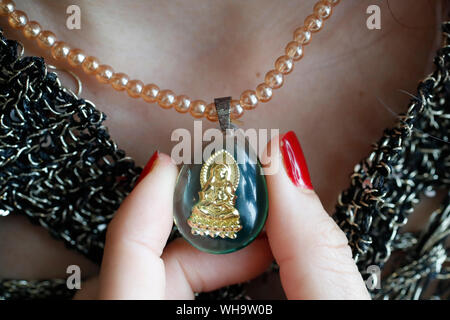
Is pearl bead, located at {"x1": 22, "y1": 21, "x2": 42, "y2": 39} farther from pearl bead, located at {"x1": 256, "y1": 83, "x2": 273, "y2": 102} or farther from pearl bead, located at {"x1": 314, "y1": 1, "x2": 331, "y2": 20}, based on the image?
pearl bead, located at {"x1": 314, "y1": 1, "x2": 331, "y2": 20}

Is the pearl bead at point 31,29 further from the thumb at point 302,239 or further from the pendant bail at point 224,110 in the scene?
the thumb at point 302,239

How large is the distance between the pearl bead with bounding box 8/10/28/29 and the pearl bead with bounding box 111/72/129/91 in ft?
0.74

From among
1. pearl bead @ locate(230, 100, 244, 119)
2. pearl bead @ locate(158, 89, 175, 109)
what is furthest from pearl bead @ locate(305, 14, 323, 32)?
pearl bead @ locate(158, 89, 175, 109)

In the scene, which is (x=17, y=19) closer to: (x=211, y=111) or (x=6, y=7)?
(x=6, y=7)

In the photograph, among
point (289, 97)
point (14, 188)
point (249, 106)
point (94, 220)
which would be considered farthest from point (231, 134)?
point (14, 188)

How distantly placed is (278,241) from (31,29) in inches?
27.8

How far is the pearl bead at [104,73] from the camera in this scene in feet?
2.93

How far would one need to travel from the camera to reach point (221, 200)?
0.76 metres

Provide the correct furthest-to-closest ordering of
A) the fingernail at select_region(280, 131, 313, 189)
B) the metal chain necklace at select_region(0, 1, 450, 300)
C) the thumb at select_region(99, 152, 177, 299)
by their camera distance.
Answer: the metal chain necklace at select_region(0, 1, 450, 300)
the fingernail at select_region(280, 131, 313, 189)
the thumb at select_region(99, 152, 177, 299)

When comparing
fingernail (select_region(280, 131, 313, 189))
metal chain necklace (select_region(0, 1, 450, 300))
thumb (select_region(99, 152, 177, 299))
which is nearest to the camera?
thumb (select_region(99, 152, 177, 299))

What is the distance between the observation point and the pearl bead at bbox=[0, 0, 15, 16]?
0.86 m

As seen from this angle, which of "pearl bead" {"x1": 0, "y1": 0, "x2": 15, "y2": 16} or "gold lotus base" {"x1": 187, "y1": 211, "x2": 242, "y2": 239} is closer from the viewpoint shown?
"gold lotus base" {"x1": 187, "y1": 211, "x2": 242, "y2": 239}
